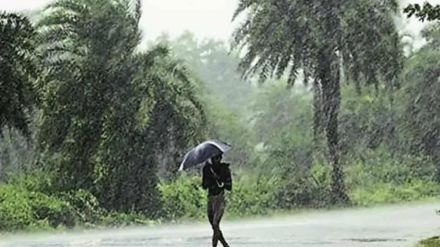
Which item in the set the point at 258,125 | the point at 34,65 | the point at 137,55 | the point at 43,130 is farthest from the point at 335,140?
the point at 258,125

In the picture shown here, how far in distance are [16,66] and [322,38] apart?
1240 cm

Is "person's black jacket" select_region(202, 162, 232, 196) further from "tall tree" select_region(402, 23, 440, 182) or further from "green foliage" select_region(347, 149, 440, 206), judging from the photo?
"tall tree" select_region(402, 23, 440, 182)

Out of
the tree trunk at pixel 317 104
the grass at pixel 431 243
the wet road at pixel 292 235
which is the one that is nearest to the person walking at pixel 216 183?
the wet road at pixel 292 235

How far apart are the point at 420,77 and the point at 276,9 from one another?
11678 mm

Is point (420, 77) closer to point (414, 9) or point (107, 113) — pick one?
point (107, 113)

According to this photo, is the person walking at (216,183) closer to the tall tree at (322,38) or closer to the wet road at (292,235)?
the wet road at (292,235)

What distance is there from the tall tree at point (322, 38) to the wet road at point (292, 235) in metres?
7.03

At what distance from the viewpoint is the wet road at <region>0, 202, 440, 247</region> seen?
1777 cm

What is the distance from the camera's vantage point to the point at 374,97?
44375 millimetres

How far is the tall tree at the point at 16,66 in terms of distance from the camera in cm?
2169

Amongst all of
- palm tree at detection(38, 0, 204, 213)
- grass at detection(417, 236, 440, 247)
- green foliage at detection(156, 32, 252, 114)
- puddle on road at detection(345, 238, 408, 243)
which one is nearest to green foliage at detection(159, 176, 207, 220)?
palm tree at detection(38, 0, 204, 213)

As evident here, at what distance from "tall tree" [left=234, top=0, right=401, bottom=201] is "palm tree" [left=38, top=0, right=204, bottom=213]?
3.95m

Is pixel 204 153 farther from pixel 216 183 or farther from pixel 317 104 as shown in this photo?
pixel 317 104

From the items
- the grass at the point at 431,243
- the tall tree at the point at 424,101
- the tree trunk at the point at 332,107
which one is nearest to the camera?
the grass at the point at 431,243
